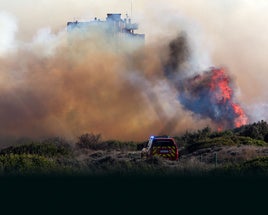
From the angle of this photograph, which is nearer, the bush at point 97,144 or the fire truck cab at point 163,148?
the fire truck cab at point 163,148

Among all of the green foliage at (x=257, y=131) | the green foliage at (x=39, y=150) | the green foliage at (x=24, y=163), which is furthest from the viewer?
the green foliage at (x=257, y=131)

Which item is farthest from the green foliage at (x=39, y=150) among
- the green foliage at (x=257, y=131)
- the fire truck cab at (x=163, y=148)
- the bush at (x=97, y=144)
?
the green foliage at (x=257, y=131)

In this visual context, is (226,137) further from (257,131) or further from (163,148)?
(163,148)

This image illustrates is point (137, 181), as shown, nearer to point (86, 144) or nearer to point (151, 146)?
point (151, 146)

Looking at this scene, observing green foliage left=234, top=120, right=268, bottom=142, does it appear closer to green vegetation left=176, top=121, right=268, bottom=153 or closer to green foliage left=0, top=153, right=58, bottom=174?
green vegetation left=176, top=121, right=268, bottom=153

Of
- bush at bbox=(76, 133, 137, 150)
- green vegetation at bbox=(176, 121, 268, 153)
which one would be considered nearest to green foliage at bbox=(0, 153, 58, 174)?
green vegetation at bbox=(176, 121, 268, 153)

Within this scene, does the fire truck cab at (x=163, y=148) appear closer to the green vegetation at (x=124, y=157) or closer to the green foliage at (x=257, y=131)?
the green vegetation at (x=124, y=157)

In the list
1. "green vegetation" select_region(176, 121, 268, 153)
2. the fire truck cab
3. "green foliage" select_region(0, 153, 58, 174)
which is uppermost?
"green vegetation" select_region(176, 121, 268, 153)

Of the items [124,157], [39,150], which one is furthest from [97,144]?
[124,157]

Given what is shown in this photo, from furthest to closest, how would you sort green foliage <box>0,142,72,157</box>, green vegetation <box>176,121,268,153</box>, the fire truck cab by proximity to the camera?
green vegetation <box>176,121,268,153</box>, green foliage <box>0,142,72,157</box>, the fire truck cab

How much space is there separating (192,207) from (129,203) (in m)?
1.72

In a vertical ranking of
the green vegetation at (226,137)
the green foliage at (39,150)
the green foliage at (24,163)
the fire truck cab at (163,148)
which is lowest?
the green foliage at (24,163)

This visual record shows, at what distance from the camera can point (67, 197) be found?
20.8 meters

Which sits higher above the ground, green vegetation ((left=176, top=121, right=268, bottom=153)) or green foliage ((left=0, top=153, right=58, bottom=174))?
green vegetation ((left=176, top=121, right=268, bottom=153))
